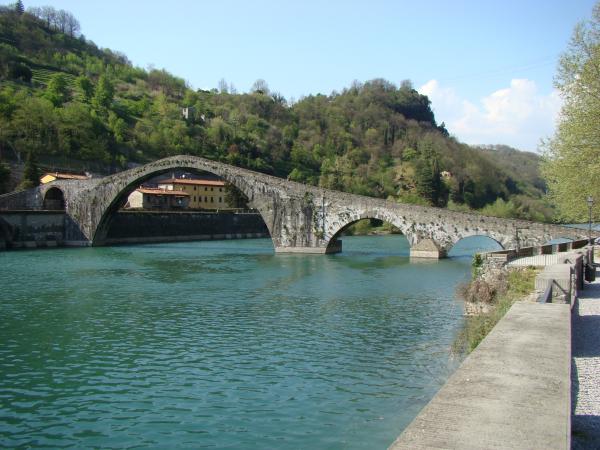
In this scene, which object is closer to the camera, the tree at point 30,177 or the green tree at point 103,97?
the tree at point 30,177

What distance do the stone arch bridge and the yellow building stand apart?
76.3ft

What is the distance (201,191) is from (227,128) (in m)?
37.0

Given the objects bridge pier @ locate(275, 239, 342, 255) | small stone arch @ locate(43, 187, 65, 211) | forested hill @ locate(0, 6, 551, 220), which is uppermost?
forested hill @ locate(0, 6, 551, 220)

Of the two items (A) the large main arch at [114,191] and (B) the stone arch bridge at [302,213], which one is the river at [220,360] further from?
(A) the large main arch at [114,191]

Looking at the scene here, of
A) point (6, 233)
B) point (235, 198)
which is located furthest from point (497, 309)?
point (235, 198)

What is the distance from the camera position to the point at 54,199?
55094 millimetres

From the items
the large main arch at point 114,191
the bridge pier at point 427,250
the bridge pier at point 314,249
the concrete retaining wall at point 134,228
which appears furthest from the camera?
the large main arch at point 114,191

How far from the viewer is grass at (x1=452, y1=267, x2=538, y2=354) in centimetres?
1171

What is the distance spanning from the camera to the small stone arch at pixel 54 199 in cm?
5328

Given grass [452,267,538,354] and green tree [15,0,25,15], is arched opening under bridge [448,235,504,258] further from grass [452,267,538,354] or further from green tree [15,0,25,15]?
green tree [15,0,25,15]

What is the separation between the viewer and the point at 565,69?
25.5m

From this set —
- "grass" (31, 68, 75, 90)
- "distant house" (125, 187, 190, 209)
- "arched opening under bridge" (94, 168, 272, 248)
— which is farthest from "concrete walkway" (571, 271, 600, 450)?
"grass" (31, 68, 75, 90)

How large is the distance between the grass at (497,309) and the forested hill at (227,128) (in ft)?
206

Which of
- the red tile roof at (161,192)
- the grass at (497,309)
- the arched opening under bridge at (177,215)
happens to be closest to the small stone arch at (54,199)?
the arched opening under bridge at (177,215)
